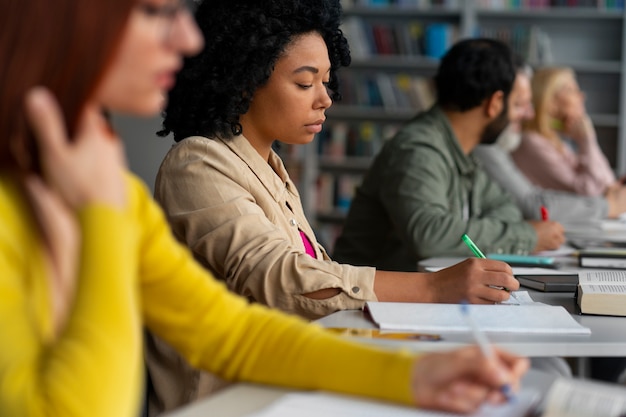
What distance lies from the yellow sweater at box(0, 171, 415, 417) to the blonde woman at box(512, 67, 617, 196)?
3.40m

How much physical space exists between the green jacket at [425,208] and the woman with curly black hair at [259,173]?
0.59 metres

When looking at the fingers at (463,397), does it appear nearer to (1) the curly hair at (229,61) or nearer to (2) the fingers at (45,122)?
(2) the fingers at (45,122)

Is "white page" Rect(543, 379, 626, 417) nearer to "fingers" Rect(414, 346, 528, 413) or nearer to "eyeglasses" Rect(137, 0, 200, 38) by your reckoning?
"fingers" Rect(414, 346, 528, 413)

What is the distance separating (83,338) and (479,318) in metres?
0.82

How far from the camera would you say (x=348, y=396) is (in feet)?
3.10

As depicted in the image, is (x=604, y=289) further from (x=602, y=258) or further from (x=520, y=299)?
(x=602, y=258)

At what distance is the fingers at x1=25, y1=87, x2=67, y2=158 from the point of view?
75 cm

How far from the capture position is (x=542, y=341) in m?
→ 1.29

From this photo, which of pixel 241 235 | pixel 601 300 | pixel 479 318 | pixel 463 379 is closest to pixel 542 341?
pixel 479 318

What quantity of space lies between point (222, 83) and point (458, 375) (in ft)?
3.55

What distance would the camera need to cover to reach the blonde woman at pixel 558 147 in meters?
4.29

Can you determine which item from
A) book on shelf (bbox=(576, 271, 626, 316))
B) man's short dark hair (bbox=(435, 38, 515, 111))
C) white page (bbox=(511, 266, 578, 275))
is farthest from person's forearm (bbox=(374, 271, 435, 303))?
man's short dark hair (bbox=(435, 38, 515, 111))

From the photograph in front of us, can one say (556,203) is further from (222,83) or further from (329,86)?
(222,83)

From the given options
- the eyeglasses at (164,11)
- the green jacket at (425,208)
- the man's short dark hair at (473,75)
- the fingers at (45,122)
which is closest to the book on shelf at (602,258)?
the green jacket at (425,208)
